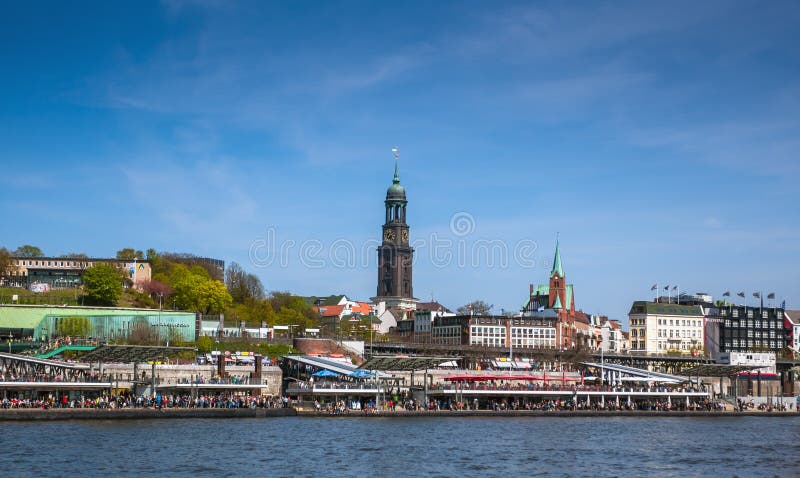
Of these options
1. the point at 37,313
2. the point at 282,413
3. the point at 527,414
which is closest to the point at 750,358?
the point at 527,414

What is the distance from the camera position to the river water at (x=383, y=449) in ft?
193

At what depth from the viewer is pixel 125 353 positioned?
300 ft

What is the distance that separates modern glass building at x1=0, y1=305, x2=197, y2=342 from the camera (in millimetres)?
127000

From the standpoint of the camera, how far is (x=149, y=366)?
345ft

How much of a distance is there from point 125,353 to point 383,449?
3293 cm

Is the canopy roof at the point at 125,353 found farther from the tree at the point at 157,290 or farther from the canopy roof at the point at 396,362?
the tree at the point at 157,290

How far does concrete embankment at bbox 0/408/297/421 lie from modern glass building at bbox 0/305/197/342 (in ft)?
133

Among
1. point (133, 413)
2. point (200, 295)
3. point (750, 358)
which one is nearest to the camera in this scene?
point (133, 413)

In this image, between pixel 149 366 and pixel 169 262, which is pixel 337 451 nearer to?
pixel 149 366

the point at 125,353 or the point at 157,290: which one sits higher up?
the point at 157,290

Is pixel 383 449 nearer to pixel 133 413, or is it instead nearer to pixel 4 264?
pixel 133 413

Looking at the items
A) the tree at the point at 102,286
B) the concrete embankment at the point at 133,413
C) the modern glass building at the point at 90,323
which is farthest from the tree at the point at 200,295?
the concrete embankment at the point at 133,413

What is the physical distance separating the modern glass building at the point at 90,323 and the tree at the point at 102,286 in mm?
13290

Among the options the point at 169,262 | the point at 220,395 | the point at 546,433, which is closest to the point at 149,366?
the point at 220,395
